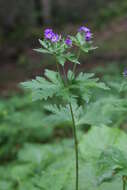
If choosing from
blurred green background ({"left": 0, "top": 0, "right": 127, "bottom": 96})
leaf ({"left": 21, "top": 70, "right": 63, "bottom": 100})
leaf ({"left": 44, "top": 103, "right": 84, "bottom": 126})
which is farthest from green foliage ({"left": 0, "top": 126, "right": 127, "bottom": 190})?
blurred green background ({"left": 0, "top": 0, "right": 127, "bottom": 96})

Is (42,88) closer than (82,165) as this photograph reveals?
Yes

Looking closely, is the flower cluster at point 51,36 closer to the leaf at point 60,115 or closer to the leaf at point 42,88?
the leaf at point 42,88

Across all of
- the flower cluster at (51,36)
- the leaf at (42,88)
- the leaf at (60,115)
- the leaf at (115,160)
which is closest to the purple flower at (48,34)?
the flower cluster at (51,36)

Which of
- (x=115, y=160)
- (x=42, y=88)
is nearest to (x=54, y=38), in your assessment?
(x=42, y=88)

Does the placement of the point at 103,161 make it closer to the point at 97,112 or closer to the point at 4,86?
the point at 97,112

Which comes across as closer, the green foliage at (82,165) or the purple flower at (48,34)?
the purple flower at (48,34)

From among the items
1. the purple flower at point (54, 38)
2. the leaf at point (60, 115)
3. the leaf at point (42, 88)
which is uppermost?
the purple flower at point (54, 38)

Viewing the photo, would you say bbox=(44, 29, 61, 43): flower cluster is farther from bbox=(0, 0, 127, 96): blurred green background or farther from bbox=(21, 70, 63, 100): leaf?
bbox=(0, 0, 127, 96): blurred green background

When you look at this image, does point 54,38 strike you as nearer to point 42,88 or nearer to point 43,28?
point 42,88

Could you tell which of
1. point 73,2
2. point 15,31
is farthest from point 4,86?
point 73,2
